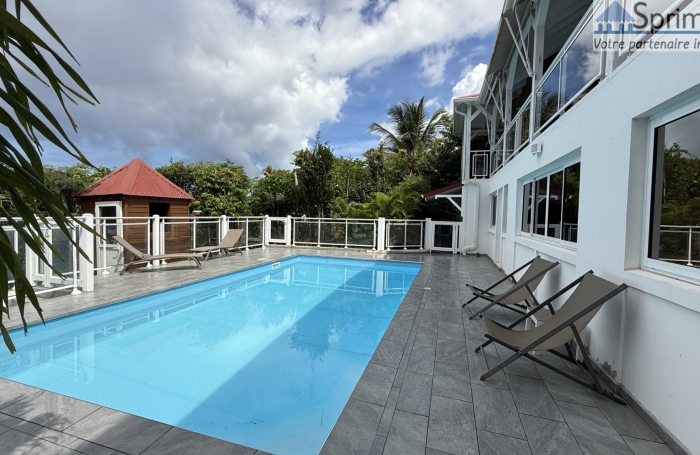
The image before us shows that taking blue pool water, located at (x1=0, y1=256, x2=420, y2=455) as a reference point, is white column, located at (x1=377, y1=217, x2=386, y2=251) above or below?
above

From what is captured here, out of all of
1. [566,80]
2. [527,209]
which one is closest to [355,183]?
[527,209]

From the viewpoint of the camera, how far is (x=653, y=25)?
2779 mm

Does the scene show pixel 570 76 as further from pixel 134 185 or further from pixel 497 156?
pixel 134 185

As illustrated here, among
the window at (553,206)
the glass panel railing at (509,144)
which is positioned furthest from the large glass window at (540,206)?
the glass panel railing at (509,144)

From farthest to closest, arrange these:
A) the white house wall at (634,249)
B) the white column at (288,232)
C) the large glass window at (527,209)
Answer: the white column at (288,232), the large glass window at (527,209), the white house wall at (634,249)

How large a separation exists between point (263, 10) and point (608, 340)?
543 inches

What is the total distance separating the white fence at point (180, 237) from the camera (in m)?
5.91

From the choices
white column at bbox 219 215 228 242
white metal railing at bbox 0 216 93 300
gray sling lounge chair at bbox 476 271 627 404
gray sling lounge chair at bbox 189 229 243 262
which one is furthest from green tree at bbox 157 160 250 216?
gray sling lounge chair at bbox 476 271 627 404

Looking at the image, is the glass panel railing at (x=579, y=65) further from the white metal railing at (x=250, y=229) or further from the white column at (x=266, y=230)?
the white column at (x=266, y=230)

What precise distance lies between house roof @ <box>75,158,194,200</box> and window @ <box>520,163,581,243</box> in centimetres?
1222

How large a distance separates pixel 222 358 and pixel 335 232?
32.2 ft

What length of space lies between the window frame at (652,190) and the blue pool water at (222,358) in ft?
9.89

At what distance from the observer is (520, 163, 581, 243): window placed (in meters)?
4.37

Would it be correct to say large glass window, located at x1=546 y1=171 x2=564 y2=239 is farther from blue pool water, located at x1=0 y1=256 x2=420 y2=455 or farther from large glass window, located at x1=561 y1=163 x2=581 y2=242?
blue pool water, located at x1=0 y1=256 x2=420 y2=455
